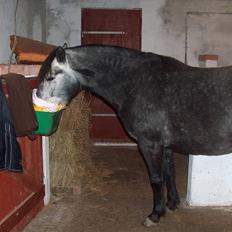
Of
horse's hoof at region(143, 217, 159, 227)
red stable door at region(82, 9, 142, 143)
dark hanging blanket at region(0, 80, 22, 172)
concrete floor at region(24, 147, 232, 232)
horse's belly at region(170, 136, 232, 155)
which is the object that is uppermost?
red stable door at region(82, 9, 142, 143)

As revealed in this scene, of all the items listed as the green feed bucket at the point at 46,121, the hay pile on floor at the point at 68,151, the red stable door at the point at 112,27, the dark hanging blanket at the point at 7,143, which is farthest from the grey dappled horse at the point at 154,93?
the red stable door at the point at 112,27

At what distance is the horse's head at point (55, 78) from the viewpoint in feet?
10.8

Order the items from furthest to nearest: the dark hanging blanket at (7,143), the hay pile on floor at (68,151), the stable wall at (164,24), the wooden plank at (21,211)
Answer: the stable wall at (164,24) → the hay pile on floor at (68,151) → the wooden plank at (21,211) → the dark hanging blanket at (7,143)

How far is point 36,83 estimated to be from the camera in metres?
3.50

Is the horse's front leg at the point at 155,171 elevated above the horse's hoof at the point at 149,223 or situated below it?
above

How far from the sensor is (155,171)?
3455mm

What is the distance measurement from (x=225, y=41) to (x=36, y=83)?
4.29 meters

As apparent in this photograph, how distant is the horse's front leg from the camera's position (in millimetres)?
3385

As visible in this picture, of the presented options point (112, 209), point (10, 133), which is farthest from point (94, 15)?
point (10, 133)

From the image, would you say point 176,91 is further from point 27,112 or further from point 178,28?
point 178,28

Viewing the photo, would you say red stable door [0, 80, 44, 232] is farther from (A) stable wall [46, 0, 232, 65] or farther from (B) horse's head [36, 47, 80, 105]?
(A) stable wall [46, 0, 232, 65]

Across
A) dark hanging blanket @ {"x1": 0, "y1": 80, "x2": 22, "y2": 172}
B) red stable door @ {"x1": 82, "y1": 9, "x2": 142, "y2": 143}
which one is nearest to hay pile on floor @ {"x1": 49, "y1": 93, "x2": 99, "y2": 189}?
dark hanging blanket @ {"x1": 0, "y1": 80, "x2": 22, "y2": 172}

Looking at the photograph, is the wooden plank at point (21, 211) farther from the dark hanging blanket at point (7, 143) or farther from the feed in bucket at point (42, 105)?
the feed in bucket at point (42, 105)

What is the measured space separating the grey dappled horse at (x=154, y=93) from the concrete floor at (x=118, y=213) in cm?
23
